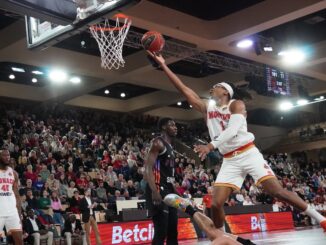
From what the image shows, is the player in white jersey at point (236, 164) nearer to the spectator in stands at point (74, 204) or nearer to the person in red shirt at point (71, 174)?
the spectator in stands at point (74, 204)

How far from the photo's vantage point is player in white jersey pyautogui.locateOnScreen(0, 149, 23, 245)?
6719mm

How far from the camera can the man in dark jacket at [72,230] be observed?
1204 cm

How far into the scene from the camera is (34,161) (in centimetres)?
1532

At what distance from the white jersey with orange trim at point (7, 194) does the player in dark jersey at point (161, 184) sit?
234cm

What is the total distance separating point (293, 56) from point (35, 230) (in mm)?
11972

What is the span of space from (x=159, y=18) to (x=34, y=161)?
617 cm

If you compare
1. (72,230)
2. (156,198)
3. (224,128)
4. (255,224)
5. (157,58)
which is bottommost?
(255,224)

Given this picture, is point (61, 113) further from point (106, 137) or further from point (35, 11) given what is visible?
point (35, 11)

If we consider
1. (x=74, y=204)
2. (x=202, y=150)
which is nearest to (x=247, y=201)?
(x=74, y=204)

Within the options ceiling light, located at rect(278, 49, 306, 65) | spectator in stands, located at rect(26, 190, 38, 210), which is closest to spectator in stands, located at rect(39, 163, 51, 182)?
spectator in stands, located at rect(26, 190, 38, 210)

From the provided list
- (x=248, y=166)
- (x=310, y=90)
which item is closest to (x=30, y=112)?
(x=310, y=90)

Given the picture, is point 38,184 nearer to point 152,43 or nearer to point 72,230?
point 72,230

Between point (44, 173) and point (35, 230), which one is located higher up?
point (44, 173)

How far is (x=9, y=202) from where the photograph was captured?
684cm
